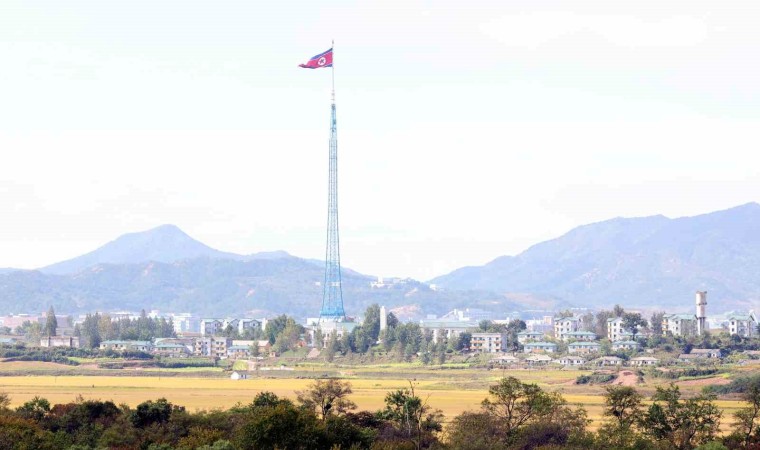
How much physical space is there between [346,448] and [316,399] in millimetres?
11399

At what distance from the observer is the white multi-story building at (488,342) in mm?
142000

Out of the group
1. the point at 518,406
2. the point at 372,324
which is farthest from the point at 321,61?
the point at 518,406

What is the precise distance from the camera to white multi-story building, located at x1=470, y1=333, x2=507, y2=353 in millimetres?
142000

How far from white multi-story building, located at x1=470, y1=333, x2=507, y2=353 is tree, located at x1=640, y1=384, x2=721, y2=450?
83113 millimetres

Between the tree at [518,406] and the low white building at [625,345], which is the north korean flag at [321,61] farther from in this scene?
the tree at [518,406]

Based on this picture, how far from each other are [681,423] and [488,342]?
87.2 m

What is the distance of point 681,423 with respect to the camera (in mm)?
56750

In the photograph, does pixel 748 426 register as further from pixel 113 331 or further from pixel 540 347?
pixel 113 331

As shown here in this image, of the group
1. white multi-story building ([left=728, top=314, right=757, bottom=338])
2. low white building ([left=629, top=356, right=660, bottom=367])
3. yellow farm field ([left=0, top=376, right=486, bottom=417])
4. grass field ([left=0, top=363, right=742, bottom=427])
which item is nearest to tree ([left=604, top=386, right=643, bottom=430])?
grass field ([left=0, top=363, right=742, bottom=427])

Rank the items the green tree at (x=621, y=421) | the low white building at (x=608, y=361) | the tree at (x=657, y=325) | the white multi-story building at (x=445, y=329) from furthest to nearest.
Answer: the white multi-story building at (x=445, y=329)
the tree at (x=657, y=325)
the low white building at (x=608, y=361)
the green tree at (x=621, y=421)

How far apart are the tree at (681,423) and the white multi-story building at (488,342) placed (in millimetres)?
83113

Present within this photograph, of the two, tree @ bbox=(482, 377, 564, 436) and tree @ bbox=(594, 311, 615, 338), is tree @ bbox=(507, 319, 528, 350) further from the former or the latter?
tree @ bbox=(482, 377, 564, 436)

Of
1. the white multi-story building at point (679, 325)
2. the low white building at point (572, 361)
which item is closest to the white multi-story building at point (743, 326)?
the white multi-story building at point (679, 325)

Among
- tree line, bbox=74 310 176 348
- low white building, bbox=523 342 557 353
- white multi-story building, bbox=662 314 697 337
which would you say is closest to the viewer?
low white building, bbox=523 342 557 353
